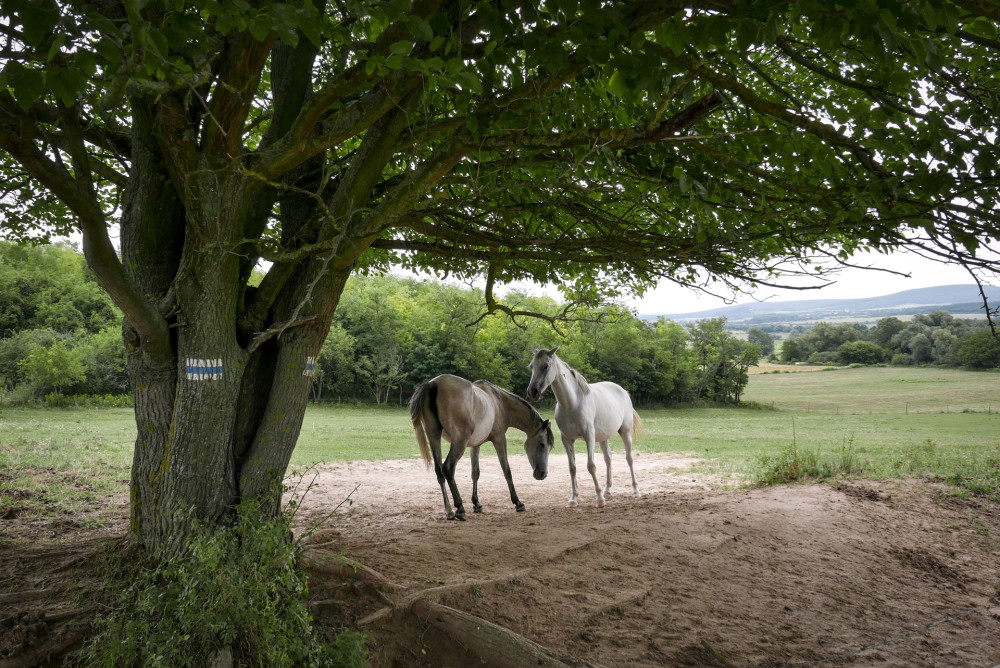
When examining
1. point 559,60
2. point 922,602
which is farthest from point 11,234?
point 922,602

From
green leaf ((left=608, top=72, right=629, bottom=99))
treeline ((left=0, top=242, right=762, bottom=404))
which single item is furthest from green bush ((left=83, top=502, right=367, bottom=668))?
treeline ((left=0, top=242, right=762, bottom=404))

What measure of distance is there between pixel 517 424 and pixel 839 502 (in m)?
4.83

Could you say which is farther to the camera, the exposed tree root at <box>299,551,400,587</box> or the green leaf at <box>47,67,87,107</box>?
the exposed tree root at <box>299,551,400,587</box>

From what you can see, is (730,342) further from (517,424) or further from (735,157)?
(735,157)

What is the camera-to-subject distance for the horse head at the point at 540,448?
874 centimetres

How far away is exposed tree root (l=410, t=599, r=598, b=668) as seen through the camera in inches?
138

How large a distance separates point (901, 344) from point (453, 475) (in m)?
31.0

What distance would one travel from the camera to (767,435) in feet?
70.4

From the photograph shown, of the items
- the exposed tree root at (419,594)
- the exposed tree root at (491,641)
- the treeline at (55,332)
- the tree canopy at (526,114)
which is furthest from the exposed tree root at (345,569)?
the treeline at (55,332)

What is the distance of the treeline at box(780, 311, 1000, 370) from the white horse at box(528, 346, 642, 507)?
1204 cm

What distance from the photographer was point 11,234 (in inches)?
294

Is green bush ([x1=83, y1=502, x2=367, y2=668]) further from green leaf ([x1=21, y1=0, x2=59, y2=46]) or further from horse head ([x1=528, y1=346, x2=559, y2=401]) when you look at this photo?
horse head ([x1=528, y1=346, x2=559, y2=401])

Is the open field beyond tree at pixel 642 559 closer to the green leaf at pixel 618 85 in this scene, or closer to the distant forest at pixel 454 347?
the green leaf at pixel 618 85

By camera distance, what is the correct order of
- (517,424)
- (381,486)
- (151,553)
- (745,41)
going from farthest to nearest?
(381,486)
(517,424)
(151,553)
(745,41)
